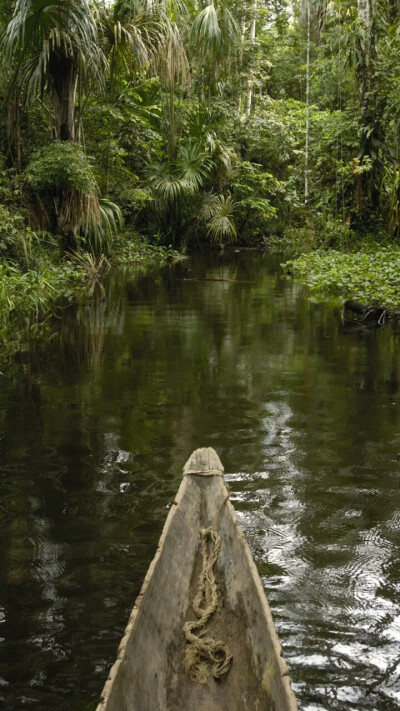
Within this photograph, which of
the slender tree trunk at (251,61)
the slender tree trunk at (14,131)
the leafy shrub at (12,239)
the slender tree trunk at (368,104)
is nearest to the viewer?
the leafy shrub at (12,239)

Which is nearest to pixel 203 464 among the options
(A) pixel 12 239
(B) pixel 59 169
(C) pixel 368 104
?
(A) pixel 12 239

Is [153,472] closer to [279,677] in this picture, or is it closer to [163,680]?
[163,680]

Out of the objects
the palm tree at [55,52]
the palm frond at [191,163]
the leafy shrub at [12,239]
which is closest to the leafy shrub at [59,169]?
the palm tree at [55,52]

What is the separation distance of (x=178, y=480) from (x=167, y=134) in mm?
18605

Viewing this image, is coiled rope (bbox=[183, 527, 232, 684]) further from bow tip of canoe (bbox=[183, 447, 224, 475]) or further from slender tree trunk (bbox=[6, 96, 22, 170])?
slender tree trunk (bbox=[6, 96, 22, 170])

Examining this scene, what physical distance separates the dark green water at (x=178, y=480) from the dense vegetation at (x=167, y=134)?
9.85 feet

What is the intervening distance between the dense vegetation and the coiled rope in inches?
263

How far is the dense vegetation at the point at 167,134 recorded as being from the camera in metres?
12.0

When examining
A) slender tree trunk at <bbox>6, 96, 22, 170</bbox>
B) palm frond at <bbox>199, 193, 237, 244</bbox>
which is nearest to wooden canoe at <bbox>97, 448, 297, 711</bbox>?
slender tree trunk at <bbox>6, 96, 22, 170</bbox>

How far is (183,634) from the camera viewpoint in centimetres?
227

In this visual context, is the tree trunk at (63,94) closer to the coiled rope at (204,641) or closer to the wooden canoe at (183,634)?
the wooden canoe at (183,634)

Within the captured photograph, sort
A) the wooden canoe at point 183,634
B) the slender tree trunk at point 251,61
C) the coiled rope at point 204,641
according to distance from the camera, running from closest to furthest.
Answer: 1. the wooden canoe at point 183,634
2. the coiled rope at point 204,641
3. the slender tree trunk at point 251,61

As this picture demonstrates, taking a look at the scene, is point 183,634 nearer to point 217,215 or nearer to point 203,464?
point 203,464

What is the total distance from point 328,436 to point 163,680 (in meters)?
3.15
